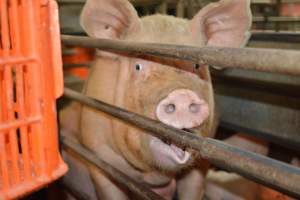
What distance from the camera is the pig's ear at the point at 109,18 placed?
1792mm

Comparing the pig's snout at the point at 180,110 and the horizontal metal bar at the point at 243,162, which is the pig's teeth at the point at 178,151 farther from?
the horizontal metal bar at the point at 243,162

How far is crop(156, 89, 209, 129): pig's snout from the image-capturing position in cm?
146

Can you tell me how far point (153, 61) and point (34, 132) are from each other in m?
0.60

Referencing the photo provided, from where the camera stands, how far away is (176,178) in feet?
→ 7.13

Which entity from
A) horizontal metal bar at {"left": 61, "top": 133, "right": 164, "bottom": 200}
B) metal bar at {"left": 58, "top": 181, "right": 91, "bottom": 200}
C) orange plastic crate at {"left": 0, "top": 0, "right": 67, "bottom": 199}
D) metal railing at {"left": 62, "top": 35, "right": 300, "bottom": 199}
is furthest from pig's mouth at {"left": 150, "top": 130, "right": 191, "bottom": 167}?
metal bar at {"left": 58, "top": 181, "right": 91, "bottom": 200}

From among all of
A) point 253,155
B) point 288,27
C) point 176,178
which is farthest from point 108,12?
point 288,27

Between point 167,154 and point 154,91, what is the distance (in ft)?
0.80

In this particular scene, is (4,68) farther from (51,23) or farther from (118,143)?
(118,143)

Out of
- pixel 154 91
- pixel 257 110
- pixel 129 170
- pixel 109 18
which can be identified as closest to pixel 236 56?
pixel 154 91

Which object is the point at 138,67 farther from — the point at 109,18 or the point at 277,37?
the point at 277,37

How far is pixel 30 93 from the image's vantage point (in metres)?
1.39

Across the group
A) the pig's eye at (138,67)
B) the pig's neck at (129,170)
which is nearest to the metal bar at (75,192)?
the pig's neck at (129,170)

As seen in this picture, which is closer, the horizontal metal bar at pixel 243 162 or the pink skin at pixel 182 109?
the horizontal metal bar at pixel 243 162

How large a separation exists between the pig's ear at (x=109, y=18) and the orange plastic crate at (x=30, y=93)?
430 mm
